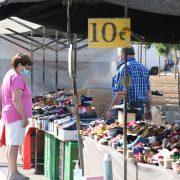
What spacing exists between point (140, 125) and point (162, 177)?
184 centimetres

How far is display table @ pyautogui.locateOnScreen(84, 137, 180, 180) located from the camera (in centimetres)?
436

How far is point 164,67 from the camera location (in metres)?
46.2

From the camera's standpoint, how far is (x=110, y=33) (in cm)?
482

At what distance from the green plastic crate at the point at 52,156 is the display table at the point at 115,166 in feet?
4.71

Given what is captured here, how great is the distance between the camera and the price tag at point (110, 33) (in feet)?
15.7

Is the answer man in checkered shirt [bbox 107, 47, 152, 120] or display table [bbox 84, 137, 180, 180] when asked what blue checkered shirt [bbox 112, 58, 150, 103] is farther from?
display table [bbox 84, 137, 180, 180]

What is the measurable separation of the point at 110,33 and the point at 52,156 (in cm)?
330

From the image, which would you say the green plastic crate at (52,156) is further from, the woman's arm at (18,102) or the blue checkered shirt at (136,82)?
the blue checkered shirt at (136,82)

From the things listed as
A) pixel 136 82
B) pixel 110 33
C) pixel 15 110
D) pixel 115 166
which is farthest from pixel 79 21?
pixel 115 166

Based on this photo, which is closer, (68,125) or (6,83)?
(68,125)

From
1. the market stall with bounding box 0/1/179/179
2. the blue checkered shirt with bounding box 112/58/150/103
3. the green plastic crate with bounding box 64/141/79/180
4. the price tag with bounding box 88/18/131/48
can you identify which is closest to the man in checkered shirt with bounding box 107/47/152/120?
the blue checkered shirt with bounding box 112/58/150/103

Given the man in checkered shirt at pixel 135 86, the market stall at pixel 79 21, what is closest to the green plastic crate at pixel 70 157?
the market stall at pixel 79 21

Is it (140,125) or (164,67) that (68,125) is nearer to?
(140,125)

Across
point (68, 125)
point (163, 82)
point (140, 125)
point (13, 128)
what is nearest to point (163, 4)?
point (140, 125)
